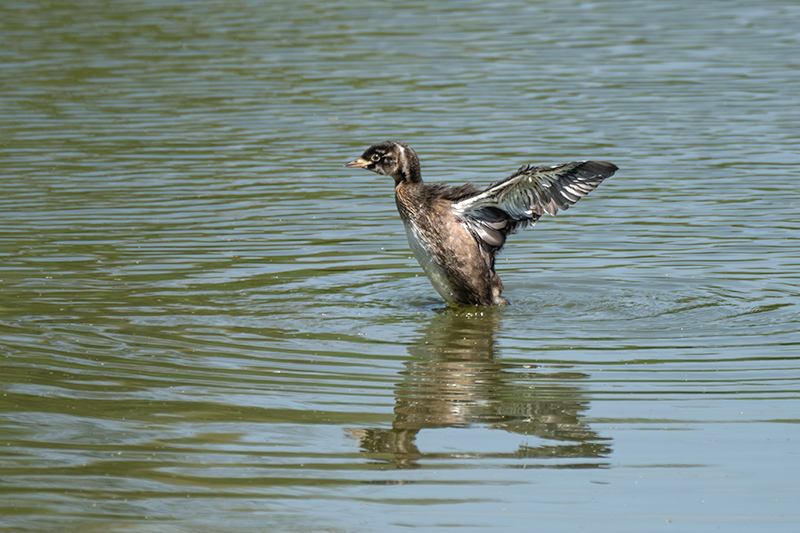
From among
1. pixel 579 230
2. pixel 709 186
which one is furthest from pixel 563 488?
pixel 709 186

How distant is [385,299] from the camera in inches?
450

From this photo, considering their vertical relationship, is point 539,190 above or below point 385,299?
above

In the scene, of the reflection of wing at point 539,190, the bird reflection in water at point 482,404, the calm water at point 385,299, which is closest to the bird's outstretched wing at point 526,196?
the reflection of wing at point 539,190

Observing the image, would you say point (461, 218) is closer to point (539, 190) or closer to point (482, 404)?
point (539, 190)

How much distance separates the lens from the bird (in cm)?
1093

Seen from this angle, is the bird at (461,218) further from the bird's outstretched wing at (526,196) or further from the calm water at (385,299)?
the calm water at (385,299)

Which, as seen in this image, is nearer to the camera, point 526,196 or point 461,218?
point 526,196

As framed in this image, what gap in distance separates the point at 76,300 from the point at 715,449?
19.6ft

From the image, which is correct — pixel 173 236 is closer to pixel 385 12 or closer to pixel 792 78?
pixel 792 78

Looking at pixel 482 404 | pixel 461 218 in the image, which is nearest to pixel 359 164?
pixel 461 218

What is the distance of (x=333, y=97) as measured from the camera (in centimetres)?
2070

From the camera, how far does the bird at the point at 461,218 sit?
1093 cm

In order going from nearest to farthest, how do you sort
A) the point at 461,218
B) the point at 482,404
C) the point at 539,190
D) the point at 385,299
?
the point at 482,404 → the point at 539,190 → the point at 461,218 → the point at 385,299

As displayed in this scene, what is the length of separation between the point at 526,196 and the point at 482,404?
303 centimetres
